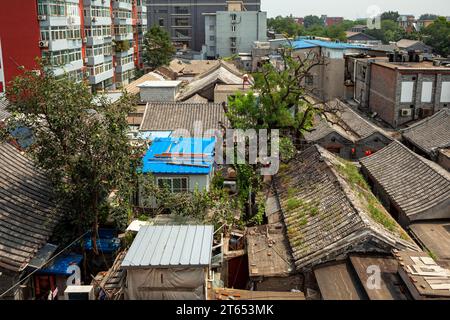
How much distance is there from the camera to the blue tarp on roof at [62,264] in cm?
1402

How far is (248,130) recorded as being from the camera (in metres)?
20.8

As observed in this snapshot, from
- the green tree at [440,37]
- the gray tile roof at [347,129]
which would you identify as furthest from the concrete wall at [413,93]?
the green tree at [440,37]

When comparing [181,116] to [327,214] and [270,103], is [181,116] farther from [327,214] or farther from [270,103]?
[327,214]

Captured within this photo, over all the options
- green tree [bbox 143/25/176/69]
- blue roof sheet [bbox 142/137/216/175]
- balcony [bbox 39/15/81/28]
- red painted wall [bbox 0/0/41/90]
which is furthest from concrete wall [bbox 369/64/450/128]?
green tree [bbox 143/25/176/69]

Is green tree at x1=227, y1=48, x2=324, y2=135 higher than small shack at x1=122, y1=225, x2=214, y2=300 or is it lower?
higher

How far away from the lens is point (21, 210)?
14.5 m

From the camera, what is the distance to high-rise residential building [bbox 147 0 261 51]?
288ft

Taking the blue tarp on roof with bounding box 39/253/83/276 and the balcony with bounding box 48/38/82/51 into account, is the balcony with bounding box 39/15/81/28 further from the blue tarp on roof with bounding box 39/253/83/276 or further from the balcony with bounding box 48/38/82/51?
the blue tarp on roof with bounding box 39/253/83/276

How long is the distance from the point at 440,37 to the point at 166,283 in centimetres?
7967

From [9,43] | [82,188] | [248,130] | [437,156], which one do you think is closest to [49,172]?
[82,188]

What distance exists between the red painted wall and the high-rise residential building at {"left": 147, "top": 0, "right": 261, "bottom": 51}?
55882 millimetres

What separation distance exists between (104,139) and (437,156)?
16728 millimetres

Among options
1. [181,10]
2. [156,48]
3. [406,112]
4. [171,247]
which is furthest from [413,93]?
[181,10]
